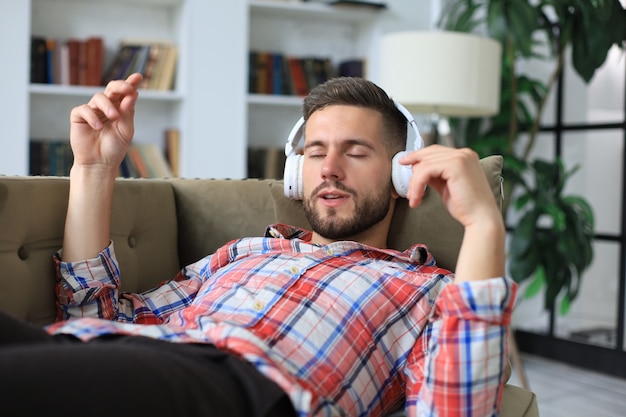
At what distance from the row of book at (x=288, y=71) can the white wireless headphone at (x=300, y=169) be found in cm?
185

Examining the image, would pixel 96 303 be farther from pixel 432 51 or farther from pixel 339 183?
pixel 432 51

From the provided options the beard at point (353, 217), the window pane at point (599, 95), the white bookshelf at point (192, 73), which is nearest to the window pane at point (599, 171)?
the window pane at point (599, 95)

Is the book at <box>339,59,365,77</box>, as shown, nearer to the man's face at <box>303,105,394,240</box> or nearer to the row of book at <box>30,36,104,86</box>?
the row of book at <box>30,36,104,86</box>

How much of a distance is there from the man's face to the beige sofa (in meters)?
0.10

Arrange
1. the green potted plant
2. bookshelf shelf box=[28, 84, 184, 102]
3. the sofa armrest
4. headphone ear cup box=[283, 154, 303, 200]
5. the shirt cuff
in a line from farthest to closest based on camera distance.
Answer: bookshelf shelf box=[28, 84, 184, 102] → the green potted plant → headphone ear cup box=[283, 154, 303, 200] → the sofa armrest → the shirt cuff

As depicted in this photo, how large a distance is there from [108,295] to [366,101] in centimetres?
64

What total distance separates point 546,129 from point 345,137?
7.44ft

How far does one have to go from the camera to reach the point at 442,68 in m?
2.71

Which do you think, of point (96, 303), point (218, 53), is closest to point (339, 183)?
point (96, 303)

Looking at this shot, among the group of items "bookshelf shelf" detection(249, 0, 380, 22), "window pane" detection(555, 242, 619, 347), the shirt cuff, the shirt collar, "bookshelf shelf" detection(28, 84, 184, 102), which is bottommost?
"window pane" detection(555, 242, 619, 347)

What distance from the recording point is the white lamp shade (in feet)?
8.85

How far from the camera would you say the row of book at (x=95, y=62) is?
313cm

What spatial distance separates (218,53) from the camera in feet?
10.8

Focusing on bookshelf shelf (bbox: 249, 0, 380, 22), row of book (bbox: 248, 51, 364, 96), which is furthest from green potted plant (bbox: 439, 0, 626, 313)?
row of book (bbox: 248, 51, 364, 96)
